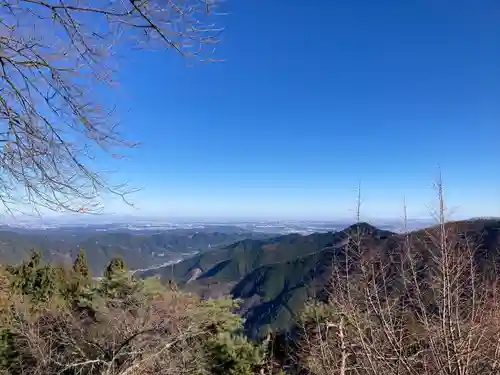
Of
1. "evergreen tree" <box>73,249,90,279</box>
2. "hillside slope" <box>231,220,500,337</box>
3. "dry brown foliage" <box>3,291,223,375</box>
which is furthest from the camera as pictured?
"evergreen tree" <box>73,249,90,279</box>

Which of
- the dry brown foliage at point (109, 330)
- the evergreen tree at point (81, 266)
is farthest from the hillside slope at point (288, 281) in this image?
the evergreen tree at point (81, 266)

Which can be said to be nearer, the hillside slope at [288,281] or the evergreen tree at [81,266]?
the hillside slope at [288,281]

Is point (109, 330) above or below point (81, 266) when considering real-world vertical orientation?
above

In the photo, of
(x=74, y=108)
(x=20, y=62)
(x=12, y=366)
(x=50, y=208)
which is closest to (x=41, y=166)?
(x=50, y=208)

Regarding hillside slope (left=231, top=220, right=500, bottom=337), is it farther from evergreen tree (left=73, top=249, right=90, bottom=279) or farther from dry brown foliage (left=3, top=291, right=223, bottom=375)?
evergreen tree (left=73, top=249, right=90, bottom=279)

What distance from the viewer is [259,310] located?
11812cm

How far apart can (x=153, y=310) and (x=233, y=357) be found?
2452mm

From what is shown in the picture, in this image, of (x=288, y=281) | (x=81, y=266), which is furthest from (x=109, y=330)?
(x=288, y=281)

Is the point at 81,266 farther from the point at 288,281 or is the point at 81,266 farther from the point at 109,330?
the point at 288,281

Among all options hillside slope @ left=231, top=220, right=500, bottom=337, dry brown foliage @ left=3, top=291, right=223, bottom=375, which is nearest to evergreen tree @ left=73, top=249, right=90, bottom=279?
hillside slope @ left=231, top=220, right=500, bottom=337

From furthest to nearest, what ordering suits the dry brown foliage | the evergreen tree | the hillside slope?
the evergreen tree → the dry brown foliage → the hillside slope

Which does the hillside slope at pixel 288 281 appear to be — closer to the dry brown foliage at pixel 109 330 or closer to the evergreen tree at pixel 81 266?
the dry brown foliage at pixel 109 330

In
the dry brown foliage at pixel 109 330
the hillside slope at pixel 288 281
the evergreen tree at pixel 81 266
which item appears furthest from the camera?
the evergreen tree at pixel 81 266

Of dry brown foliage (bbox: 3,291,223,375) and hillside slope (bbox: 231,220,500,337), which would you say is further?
dry brown foliage (bbox: 3,291,223,375)
